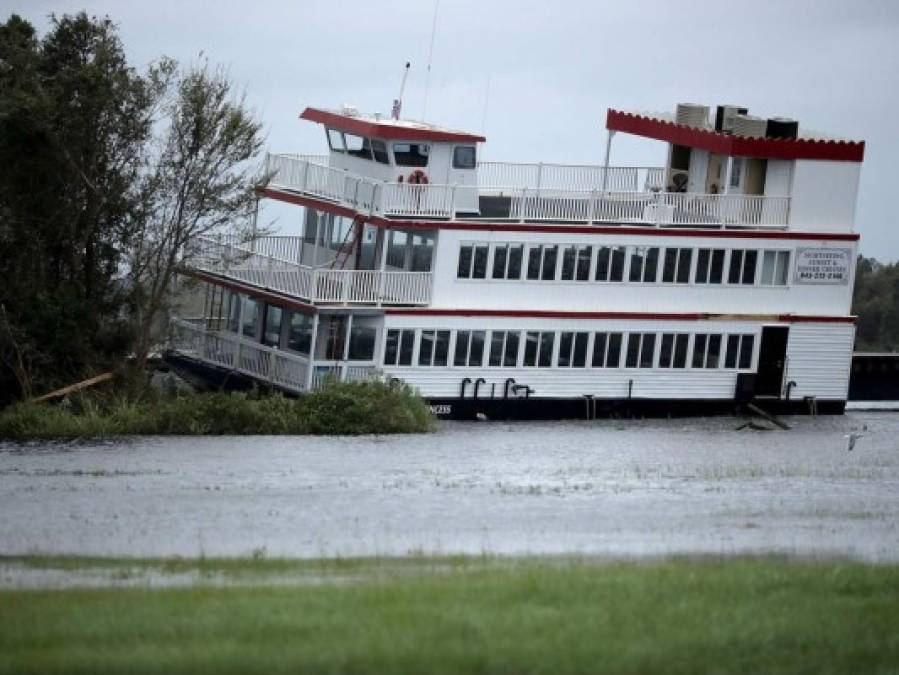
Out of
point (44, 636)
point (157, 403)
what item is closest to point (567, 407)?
point (157, 403)

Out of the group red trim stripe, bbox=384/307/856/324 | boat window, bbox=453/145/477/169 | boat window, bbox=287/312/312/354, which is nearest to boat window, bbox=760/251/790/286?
red trim stripe, bbox=384/307/856/324

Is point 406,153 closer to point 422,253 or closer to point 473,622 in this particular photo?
point 422,253

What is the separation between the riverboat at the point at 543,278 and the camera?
56812 millimetres

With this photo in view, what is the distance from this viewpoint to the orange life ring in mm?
58062

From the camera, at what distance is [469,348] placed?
5747 cm

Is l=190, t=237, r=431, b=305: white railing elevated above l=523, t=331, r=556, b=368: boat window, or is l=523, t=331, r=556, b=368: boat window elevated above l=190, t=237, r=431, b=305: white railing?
l=190, t=237, r=431, b=305: white railing

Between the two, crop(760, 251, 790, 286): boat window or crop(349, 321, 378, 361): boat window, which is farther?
crop(760, 251, 790, 286): boat window

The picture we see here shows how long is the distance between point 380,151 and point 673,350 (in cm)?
944

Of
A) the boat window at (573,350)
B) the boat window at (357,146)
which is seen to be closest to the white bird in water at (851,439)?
the boat window at (573,350)

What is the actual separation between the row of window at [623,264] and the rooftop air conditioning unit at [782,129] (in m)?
3.54

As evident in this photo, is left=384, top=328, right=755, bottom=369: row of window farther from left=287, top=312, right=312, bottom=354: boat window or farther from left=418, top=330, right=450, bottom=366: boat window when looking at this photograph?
left=287, top=312, right=312, bottom=354: boat window

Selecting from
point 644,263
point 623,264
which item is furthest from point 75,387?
point 644,263

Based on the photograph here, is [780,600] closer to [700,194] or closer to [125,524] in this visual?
[125,524]

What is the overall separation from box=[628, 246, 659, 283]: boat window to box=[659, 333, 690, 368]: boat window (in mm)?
1650
